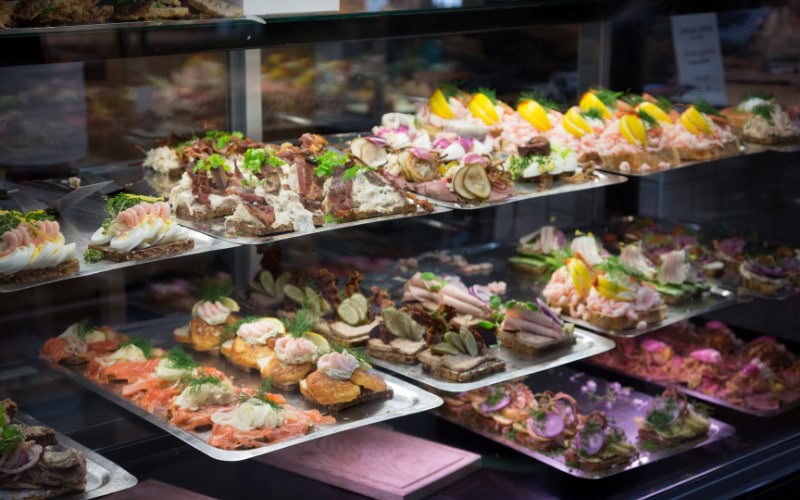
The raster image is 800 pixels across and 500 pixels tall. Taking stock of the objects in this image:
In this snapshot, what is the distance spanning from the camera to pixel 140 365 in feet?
13.1

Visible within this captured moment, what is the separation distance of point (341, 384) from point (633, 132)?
1.89 m

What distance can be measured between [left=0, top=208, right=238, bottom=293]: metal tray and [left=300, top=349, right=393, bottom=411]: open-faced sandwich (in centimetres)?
60

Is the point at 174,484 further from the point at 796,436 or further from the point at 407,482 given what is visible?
the point at 796,436

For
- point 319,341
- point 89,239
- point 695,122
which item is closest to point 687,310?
point 695,122

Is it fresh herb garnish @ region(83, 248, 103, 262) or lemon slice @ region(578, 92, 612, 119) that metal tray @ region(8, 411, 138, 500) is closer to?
fresh herb garnish @ region(83, 248, 103, 262)

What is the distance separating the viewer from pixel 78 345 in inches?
161

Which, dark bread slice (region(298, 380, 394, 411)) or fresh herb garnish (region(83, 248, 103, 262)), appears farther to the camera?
dark bread slice (region(298, 380, 394, 411))

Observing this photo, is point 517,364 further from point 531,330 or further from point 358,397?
point 358,397

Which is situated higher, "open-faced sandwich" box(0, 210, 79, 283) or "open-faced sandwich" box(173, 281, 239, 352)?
"open-faced sandwich" box(0, 210, 79, 283)

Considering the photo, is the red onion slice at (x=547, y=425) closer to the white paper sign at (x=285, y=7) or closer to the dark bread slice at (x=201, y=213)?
the dark bread slice at (x=201, y=213)

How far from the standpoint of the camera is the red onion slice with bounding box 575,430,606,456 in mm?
4508

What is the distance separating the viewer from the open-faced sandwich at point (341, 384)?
152 inches

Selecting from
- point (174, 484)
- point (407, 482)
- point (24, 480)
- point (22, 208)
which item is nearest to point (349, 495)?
point (407, 482)

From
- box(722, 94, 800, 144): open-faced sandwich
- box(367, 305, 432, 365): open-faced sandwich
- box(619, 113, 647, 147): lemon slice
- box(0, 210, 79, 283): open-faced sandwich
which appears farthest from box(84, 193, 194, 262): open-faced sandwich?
box(722, 94, 800, 144): open-faced sandwich
